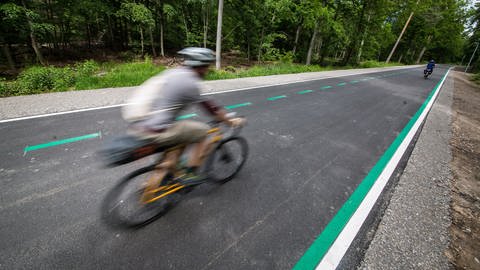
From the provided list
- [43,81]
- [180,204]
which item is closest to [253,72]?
[43,81]

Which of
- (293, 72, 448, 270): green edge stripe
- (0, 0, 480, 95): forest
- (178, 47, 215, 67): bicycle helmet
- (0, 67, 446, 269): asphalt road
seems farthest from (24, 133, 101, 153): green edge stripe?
(0, 0, 480, 95): forest

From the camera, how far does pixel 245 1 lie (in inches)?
706

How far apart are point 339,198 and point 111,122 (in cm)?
515

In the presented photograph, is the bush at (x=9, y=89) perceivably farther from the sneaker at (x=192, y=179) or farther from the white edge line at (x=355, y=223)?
the white edge line at (x=355, y=223)

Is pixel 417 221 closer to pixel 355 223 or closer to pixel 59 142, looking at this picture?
pixel 355 223

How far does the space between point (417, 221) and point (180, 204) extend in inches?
125

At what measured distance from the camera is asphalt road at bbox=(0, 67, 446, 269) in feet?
6.43

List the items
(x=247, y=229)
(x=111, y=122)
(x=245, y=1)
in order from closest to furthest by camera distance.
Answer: (x=247, y=229)
(x=111, y=122)
(x=245, y=1)

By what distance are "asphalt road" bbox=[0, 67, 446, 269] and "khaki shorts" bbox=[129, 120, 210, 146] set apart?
875 millimetres

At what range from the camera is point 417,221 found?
257cm

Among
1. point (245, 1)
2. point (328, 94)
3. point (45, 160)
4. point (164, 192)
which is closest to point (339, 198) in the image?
point (164, 192)

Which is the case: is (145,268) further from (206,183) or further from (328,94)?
(328,94)

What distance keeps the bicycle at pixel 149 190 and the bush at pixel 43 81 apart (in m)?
7.09

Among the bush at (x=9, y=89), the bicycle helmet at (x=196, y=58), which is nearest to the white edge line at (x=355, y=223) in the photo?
the bicycle helmet at (x=196, y=58)
